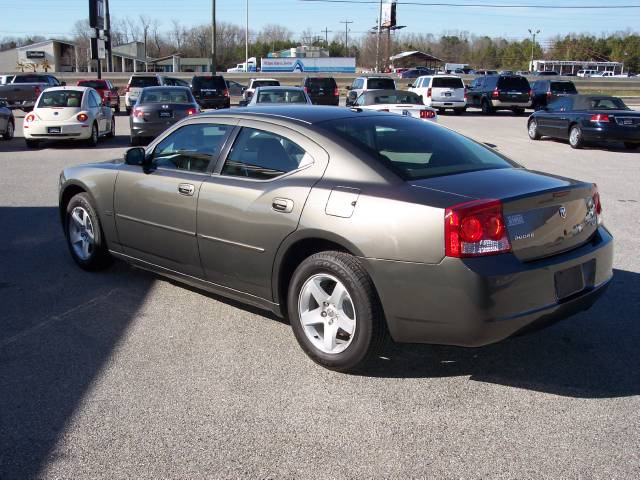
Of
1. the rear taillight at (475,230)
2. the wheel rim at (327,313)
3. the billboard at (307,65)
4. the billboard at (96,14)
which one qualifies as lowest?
the wheel rim at (327,313)

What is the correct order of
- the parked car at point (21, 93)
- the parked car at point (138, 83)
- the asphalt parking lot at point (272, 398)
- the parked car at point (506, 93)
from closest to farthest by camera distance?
the asphalt parking lot at point (272, 398) → the parked car at point (138, 83) → the parked car at point (21, 93) → the parked car at point (506, 93)

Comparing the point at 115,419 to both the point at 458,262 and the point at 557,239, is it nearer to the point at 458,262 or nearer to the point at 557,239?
the point at 458,262

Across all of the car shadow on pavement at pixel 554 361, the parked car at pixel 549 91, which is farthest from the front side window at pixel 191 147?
the parked car at pixel 549 91

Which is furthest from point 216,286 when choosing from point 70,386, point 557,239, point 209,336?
point 557,239

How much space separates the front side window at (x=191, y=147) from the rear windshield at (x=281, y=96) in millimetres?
13628

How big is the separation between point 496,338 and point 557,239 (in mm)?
745

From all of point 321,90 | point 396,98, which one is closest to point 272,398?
point 396,98

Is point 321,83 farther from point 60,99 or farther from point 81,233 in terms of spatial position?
point 81,233

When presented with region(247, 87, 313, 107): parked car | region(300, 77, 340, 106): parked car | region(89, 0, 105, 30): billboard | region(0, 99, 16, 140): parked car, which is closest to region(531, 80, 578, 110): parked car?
region(300, 77, 340, 106): parked car

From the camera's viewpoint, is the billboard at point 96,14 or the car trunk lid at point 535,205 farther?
the billboard at point 96,14

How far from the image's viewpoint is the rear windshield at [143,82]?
102ft

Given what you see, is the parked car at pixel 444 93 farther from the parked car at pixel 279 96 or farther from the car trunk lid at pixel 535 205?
the car trunk lid at pixel 535 205

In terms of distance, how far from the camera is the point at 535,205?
3799mm

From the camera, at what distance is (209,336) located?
4.73m
